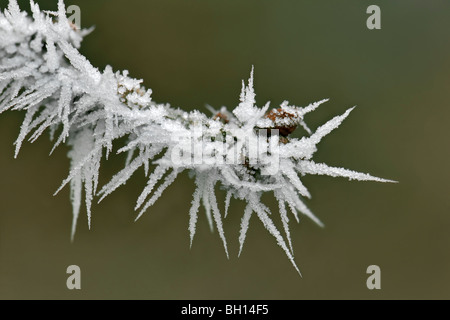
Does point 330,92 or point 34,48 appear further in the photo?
point 330,92

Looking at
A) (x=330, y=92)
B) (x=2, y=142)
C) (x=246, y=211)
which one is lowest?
(x=246, y=211)

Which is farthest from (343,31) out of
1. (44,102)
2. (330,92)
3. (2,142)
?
(44,102)

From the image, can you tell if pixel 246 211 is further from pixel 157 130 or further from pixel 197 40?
pixel 197 40

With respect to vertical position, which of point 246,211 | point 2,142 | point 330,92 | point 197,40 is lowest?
point 246,211

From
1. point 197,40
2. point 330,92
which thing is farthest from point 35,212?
point 330,92

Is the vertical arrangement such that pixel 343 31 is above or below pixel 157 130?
above

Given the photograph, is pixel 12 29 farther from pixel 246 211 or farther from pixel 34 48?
pixel 246 211
